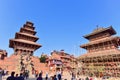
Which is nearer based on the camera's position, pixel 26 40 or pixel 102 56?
pixel 102 56

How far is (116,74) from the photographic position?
25.5 meters

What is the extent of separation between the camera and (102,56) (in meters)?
28.1

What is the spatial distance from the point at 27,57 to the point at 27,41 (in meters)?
13.0

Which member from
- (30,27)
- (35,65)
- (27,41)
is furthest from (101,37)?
(30,27)

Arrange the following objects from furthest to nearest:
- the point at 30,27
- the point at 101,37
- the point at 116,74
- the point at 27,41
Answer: the point at 30,27 → the point at 27,41 → the point at 101,37 → the point at 116,74

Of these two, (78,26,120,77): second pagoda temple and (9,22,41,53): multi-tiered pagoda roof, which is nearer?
(78,26,120,77): second pagoda temple

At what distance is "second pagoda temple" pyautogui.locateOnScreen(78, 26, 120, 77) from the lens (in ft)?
86.8

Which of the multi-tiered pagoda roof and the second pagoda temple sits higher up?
the multi-tiered pagoda roof

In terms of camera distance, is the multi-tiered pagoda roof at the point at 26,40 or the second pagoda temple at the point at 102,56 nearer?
the second pagoda temple at the point at 102,56

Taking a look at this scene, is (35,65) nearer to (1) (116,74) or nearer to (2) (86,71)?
(2) (86,71)

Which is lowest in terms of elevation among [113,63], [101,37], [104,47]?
[113,63]

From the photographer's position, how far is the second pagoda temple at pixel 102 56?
26469 mm

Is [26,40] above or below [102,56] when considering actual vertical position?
above

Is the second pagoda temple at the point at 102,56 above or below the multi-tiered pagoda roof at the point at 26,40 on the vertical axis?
below
